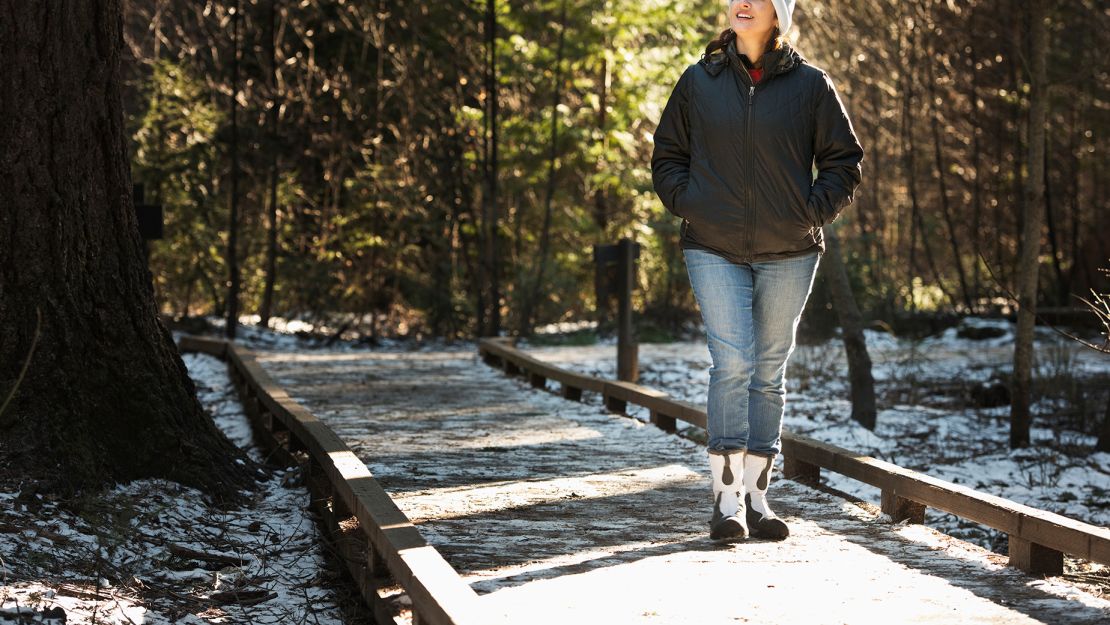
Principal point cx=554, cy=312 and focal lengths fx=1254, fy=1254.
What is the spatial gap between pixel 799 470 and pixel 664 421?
1.95 metres

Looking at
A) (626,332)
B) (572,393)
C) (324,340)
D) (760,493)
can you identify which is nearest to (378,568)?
(760,493)

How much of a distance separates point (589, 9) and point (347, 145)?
4434mm

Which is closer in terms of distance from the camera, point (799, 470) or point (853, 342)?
point (799, 470)

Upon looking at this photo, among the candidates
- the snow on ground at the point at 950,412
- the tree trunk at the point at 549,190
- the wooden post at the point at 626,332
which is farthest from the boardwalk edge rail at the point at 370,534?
the tree trunk at the point at 549,190

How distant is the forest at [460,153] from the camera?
1761 cm

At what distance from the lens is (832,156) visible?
15.2 ft

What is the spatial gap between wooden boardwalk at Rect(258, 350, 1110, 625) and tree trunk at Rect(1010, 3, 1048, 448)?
3142 mm

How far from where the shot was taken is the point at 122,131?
238 inches

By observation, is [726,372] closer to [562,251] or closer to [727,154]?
[727,154]

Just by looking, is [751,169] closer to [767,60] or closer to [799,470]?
[767,60]

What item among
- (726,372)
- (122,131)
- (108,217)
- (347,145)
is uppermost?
(347,145)

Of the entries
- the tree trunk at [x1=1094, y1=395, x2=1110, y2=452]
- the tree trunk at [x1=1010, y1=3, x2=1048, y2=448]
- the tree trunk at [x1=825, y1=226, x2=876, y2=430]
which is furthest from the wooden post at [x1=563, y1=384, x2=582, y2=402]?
the tree trunk at [x1=1094, y1=395, x2=1110, y2=452]

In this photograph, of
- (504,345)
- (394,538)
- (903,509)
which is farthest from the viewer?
(504,345)

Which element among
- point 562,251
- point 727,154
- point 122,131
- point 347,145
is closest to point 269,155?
point 347,145
